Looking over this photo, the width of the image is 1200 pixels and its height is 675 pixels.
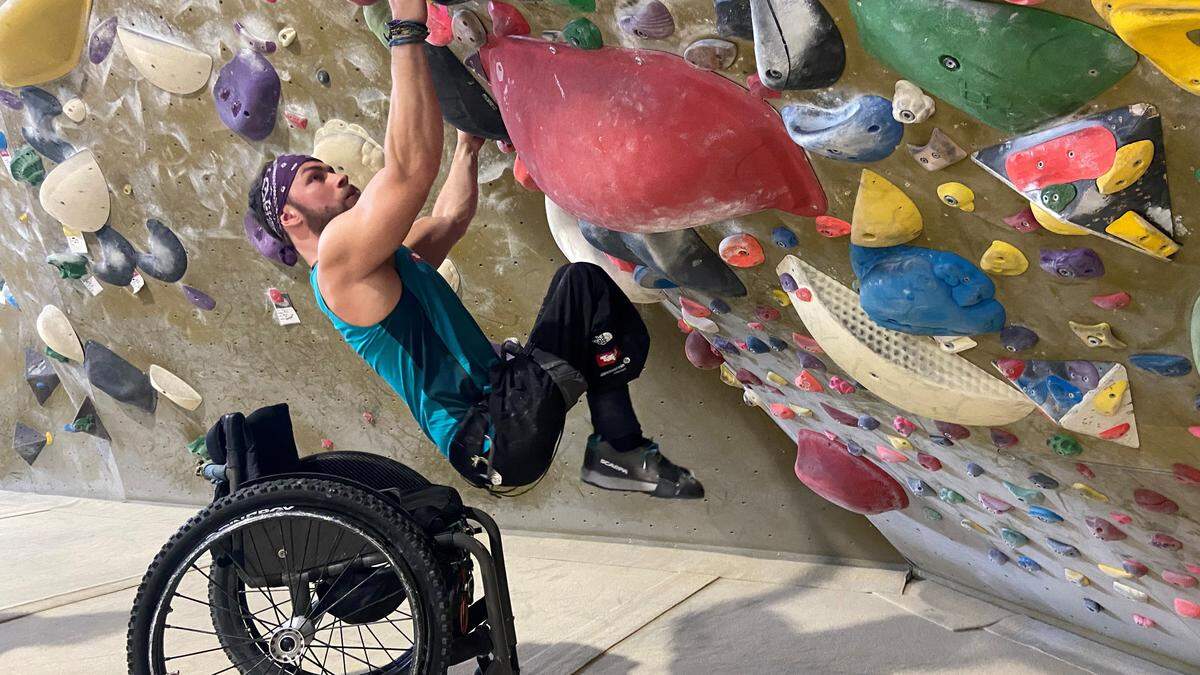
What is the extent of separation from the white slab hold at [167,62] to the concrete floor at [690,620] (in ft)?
4.52

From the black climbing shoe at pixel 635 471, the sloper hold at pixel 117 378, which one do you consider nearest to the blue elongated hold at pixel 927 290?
the black climbing shoe at pixel 635 471

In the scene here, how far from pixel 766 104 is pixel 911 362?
52cm

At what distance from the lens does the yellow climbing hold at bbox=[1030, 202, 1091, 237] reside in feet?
3.77

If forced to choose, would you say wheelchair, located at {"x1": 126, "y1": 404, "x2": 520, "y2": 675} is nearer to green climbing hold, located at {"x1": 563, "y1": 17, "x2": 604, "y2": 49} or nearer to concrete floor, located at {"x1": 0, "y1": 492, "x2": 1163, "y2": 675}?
concrete floor, located at {"x1": 0, "y1": 492, "x2": 1163, "y2": 675}

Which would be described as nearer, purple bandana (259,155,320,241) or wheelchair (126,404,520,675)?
wheelchair (126,404,520,675)

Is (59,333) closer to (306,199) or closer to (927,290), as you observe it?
(306,199)

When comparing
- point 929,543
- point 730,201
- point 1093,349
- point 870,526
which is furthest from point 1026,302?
point 870,526

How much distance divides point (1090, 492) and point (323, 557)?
1262 mm

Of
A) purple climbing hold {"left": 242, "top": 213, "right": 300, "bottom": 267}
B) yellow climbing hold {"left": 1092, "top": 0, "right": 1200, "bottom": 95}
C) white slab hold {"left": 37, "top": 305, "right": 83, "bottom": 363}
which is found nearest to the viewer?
yellow climbing hold {"left": 1092, "top": 0, "right": 1200, "bottom": 95}

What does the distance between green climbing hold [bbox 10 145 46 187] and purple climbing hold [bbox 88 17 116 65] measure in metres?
0.52

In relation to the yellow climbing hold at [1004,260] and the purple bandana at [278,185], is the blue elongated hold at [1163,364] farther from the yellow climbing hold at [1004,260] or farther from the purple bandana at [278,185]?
the purple bandana at [278,185]

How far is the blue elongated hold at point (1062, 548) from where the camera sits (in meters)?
1.90

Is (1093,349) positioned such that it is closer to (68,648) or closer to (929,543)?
(929,543)

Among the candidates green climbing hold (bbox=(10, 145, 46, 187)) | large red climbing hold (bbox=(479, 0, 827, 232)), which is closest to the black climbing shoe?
large red climbing hold (bbox=(479, 0, 827, 232))
